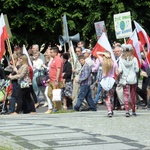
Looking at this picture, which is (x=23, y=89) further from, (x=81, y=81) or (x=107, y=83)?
(x=107, y=83)

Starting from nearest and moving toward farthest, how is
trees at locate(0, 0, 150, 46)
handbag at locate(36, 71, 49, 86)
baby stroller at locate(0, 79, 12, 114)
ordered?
1. baby stroller at locate(0, 79, 12, 114)
2. handbag at locate(36, 71, 49, 86)
3. trees at locate(0, 0, 150, 46)


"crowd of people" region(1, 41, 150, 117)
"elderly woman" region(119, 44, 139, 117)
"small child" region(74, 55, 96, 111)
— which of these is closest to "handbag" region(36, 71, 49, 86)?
"crowd of people" region(1, 41, 150, 117)

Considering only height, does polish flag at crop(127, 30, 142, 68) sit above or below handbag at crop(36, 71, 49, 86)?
above

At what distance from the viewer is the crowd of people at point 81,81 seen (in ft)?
60.5

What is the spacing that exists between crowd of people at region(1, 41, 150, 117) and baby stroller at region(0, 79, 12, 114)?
1.21 ft

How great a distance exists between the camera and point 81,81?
21250 millimetres

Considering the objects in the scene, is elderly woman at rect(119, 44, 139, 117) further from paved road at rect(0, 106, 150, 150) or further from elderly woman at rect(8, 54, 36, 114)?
elderly woman at rect(8, 54, 36, 114)

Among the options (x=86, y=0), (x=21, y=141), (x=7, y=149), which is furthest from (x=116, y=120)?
(x=86, y=0)

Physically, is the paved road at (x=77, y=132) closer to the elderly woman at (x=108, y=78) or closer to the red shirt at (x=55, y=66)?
the elderly woman at (x=108, y=78)

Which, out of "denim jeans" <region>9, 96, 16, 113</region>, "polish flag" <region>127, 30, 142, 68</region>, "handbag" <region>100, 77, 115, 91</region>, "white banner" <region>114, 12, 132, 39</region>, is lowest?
"denim jeans" <region>9, 96, 16, 113</region>

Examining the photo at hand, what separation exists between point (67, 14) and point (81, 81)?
22.5 m

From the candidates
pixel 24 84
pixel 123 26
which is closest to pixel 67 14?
pixel 123 26

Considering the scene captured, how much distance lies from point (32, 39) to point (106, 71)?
27.4m

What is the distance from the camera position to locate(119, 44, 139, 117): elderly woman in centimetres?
1831
